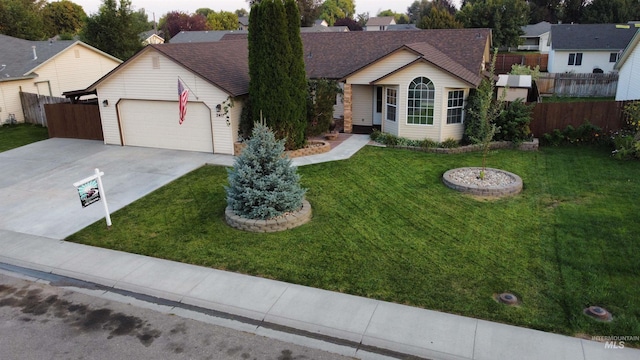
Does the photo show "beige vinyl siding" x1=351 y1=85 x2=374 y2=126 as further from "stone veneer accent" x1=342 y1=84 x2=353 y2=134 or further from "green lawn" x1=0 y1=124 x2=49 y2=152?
"green lawn" x1=0 y1=124 x2=49 y2=152

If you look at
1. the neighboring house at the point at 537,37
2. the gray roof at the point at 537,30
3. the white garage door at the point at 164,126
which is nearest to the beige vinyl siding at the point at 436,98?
the white garage door at the point at 164,126

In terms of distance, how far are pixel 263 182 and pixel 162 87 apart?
909cm

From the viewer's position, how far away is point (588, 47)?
3956 centimetres

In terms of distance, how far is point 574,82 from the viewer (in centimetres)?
3181

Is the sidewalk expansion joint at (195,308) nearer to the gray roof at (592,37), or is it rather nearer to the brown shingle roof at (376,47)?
the brown shingle roof at (376,47)

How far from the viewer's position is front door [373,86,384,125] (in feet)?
67.3

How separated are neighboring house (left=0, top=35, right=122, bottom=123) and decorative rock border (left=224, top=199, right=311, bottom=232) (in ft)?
64.5

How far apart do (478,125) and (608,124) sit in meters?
4.98

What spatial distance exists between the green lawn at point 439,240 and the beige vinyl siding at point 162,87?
9.45 ft

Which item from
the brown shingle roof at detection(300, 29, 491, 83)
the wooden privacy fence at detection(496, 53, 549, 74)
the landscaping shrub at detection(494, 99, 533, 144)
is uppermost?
the brown shingle roof at detection(300, 29, 491, 83)

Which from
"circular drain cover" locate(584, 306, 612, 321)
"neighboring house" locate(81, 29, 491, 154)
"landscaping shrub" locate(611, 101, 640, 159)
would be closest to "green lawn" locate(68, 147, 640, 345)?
"circular drain cover" locate(584, 306, 612, 321)

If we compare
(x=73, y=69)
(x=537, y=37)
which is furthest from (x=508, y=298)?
(x=537, y=37)

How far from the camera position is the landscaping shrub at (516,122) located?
1750 centimetres

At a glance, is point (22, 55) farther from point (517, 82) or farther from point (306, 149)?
point (517, 82)
